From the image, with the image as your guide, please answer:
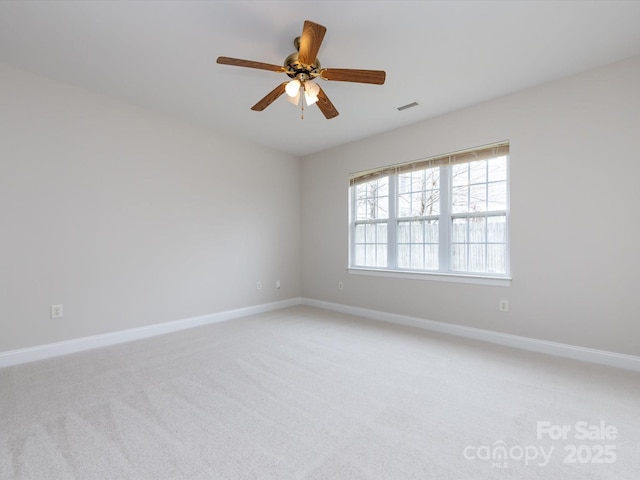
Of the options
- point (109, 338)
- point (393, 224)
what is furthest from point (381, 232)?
point (109, 338)

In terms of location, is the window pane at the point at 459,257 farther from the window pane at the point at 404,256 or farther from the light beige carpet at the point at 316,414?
the light beige carpet at the point at 316,414

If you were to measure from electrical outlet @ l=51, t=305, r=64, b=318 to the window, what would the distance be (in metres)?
3.56

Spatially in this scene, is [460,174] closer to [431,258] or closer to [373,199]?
[431,258]

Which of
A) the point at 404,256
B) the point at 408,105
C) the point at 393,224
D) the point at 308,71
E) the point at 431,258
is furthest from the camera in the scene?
the point at 393,224

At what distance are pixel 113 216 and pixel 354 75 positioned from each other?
9.64ft

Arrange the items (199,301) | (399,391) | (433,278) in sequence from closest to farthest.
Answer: (399,391) < (433,278) < (199,301)

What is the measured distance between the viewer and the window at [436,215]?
3.43 m

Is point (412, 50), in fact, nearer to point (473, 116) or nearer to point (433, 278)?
point (473, 116)

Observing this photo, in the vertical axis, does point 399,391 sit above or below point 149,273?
below

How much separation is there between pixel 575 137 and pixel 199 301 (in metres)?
4.58

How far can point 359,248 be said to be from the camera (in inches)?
188

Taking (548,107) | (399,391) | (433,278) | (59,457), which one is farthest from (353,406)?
(548,107)

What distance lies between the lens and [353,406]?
204cm

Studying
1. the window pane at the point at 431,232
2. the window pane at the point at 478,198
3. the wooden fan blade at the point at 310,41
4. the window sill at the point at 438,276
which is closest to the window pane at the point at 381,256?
the window sill at the point at 438,276
